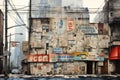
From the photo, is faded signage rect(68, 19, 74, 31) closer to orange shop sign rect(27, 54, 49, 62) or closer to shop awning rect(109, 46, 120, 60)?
orange shop sign rect(27, 54, 49, 62)

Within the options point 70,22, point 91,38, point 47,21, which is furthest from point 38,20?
point 91,38

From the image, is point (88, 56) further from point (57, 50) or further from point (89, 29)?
point (57, 50)

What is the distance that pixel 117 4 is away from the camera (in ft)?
200

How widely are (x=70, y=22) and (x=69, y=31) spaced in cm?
160

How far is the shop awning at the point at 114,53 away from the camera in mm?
49656

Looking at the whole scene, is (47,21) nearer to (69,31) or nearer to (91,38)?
(69,31)

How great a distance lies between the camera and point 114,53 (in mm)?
50312

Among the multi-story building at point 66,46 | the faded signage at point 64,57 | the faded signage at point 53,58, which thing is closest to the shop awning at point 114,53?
the multi-story building at point 66,46

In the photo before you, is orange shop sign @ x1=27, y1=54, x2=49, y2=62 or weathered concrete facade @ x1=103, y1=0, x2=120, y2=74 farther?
orange shop sign @ x1=27, y1=54, x2=49, y2=62

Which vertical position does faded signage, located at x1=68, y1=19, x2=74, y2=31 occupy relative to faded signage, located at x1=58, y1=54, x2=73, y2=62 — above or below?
above

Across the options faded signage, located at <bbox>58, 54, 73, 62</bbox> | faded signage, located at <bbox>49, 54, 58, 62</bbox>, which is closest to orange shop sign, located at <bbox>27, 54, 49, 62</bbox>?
faded signage, located at <bbox>49, 54, 58, 62</bbox>

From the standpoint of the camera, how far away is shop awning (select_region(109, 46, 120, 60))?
1955 inches

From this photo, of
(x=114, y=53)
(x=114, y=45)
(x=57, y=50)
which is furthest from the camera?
(x=57, y=50)

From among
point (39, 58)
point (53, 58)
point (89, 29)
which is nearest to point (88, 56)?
point (89, 29)
